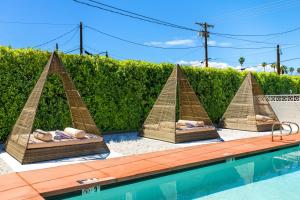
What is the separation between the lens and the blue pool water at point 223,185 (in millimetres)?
6539

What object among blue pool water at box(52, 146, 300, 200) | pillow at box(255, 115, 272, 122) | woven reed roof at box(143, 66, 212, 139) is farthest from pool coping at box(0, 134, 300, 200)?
pillow at box(255, 115, 272, 122)

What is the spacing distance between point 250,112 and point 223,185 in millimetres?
7496

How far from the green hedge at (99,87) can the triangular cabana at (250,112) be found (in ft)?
4.76

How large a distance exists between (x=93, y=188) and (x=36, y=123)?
5.39m

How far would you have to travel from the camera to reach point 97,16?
1702 centimetres

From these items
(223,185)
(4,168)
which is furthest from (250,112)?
(4,168)

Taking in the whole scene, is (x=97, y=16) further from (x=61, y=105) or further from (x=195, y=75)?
(x=61, y=105)

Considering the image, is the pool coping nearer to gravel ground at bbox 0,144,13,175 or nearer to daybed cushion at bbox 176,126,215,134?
gravel ground at bbox 0,144,13,175

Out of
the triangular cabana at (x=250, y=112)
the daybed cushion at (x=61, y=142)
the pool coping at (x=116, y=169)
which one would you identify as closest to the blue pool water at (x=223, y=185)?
the pool coping at (x=116, y=169)

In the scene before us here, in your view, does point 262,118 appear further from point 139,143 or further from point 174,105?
point 139,143

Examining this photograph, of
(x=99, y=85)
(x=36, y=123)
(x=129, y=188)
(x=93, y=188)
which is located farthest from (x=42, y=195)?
(x=99, y=85)

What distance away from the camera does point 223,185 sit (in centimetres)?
740

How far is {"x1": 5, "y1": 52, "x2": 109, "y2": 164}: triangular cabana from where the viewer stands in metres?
8.10

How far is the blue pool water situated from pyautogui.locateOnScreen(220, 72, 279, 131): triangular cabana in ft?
15.7
